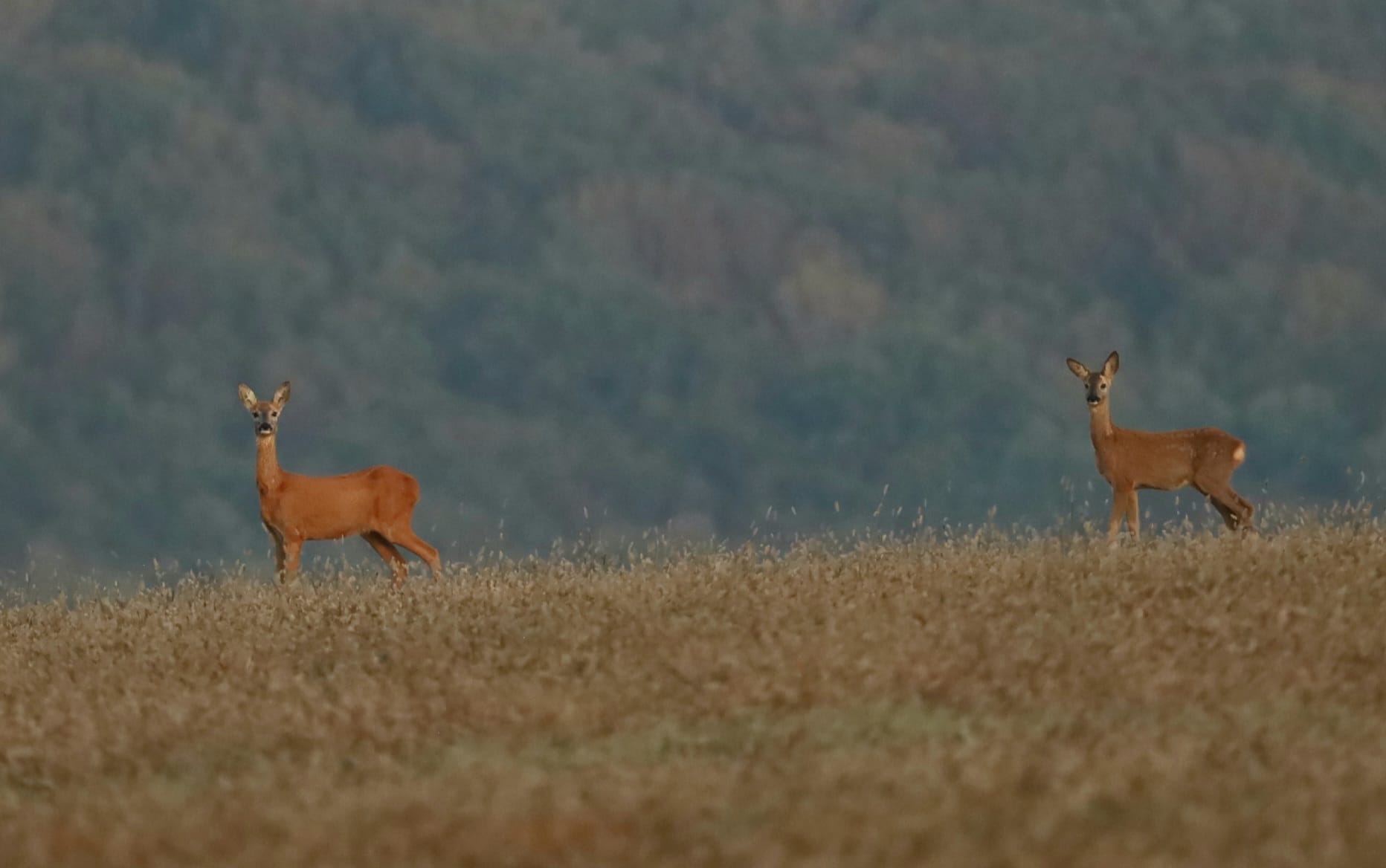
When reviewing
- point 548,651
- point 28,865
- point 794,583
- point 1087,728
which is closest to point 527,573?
point 794,583

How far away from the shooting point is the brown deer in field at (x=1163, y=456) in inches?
742

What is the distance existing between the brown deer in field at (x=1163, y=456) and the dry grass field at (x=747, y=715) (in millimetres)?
3270

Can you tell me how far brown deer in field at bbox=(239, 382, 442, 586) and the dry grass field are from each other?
4047 mm

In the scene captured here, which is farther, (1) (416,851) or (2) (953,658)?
(2) (953,658)

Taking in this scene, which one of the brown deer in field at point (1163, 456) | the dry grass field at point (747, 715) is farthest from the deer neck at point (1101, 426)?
the dry grass field at point (747, 715)

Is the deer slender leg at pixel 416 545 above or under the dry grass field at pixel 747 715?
above

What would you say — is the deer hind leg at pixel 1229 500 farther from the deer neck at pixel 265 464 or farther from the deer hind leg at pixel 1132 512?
the deer neck at pixel 265 464

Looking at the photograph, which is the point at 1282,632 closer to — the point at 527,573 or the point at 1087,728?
the point at 1087,728

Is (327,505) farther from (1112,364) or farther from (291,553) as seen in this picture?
(1112,364)

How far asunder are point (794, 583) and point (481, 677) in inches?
127

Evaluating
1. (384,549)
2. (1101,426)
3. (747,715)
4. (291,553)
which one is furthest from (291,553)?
(747,715)

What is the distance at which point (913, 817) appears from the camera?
6.30 m

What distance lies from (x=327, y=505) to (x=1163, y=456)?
894cm

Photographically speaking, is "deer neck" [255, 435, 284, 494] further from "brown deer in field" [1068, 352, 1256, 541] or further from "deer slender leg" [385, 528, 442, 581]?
"brown deer in field" [1068, 352, 1256, 541]
